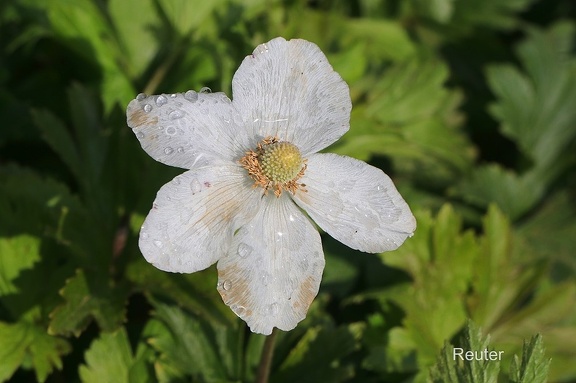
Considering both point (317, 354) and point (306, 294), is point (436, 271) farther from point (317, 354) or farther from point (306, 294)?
point (306, 294)

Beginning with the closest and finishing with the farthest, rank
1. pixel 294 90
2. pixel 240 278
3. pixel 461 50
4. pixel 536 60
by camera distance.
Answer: pixel 240 278 < pixel 294 90 < pixel 536 60 < pixel 461 50

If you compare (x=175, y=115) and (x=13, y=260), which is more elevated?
(x=175, y=115)

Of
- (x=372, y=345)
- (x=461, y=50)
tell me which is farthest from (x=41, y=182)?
(x=461, y=50)

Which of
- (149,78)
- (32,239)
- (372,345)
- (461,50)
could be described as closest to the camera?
(32,239)

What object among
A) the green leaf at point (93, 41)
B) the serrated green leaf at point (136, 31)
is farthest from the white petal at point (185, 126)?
the serrated green leaf at point (136, 31)

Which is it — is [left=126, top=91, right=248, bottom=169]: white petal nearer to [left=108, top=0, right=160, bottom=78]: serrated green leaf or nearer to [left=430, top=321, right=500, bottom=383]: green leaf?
[left=430, top=321, right=500, bottom=383]: green leaf

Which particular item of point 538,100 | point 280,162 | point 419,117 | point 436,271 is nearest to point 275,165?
point 280,162

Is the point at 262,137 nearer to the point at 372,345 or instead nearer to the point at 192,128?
the point at 192,128
